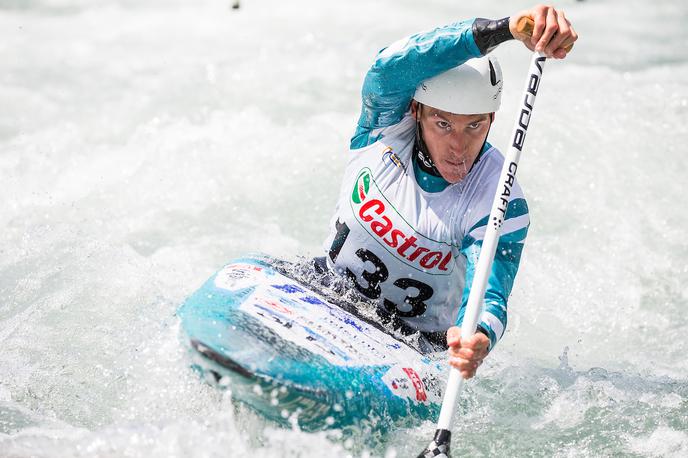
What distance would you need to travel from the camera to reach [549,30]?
3072mm

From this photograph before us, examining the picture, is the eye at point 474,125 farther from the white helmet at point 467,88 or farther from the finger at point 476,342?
the finger at point 476,342

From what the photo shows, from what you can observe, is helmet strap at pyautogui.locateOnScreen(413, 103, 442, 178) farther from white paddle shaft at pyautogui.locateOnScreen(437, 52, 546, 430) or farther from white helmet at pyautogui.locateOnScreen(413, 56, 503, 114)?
white paddle shaft at pyautogui.locateOnScreen(437, 52, 546, 430)

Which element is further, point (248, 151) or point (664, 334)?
point (248, 151)

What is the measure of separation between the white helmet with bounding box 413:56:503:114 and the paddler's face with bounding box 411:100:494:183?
3 centimetres

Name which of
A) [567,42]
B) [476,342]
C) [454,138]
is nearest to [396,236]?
[454,138]

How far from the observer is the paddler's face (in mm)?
3432

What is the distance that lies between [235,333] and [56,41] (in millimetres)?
7357

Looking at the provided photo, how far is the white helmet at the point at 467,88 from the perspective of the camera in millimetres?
3385

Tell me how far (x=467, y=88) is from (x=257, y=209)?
3238mm

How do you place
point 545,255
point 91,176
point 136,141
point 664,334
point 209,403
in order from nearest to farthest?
point 209,403
point 664,334
point 545,255
point 91,176
point 136,141

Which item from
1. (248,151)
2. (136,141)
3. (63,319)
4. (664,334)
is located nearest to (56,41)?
(136,141)

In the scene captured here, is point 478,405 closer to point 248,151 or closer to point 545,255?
point 545,255

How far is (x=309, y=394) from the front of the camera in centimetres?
303

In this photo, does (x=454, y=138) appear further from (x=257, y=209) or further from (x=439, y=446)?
(x=257, y=209)
